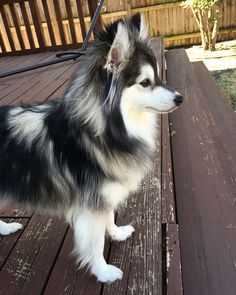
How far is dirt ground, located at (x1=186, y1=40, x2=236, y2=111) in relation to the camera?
536 centimetres

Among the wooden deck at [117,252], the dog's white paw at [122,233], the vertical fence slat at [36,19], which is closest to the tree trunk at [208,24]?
the vertical fence slat at [36,19]

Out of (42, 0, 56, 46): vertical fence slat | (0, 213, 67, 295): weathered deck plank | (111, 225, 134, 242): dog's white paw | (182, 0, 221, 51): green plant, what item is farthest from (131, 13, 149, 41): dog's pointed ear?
(182, 0, 221, 51): green plant

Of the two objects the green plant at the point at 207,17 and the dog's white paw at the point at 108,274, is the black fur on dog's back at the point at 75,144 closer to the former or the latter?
the dog's white paw at the point at 108,274

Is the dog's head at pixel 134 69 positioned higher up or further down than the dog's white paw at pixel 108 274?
higher up

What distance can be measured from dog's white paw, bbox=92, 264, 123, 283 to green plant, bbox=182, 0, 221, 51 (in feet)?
22.4

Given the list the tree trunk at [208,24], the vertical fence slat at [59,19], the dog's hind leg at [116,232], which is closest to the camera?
the dog's hind leg at [116,232]

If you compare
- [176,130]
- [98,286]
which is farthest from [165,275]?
[176,130]

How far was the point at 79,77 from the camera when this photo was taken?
1.31 meters

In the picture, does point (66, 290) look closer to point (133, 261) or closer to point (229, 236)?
point (133, 261)

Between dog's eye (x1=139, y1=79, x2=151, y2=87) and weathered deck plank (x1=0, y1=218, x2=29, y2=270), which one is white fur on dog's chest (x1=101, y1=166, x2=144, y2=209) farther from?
weathered deck plank (x1=0, y1=218, x2=29, y2=270)

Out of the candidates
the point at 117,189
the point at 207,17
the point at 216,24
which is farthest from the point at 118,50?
the point at 216,24

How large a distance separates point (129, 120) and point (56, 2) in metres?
4.21

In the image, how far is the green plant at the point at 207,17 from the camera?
6.86 metres

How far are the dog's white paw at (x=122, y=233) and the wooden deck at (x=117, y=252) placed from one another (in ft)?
0.10
